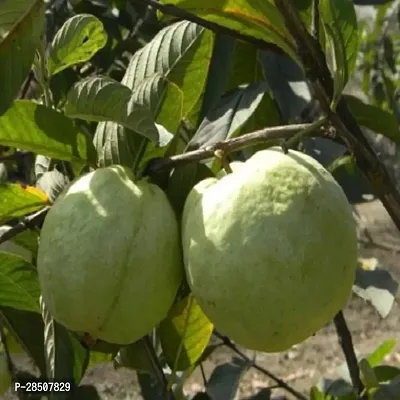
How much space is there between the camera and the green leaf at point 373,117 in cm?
113

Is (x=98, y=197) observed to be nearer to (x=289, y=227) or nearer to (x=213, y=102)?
(x=289, y=227)

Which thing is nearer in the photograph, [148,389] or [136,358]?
[136,358]

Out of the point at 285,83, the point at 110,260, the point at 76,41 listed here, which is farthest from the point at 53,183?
the point at 285,83

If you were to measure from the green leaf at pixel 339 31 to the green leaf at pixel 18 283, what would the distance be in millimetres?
497

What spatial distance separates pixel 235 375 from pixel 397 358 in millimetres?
3009

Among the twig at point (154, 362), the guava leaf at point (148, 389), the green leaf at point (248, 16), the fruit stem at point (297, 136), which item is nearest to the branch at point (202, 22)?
the green leaf at point (248, 16)

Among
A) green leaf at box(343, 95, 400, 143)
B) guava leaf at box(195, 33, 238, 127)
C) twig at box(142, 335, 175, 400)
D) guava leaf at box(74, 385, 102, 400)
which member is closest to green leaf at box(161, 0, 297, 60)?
guava leaf at box(195, 33, 238, 127)

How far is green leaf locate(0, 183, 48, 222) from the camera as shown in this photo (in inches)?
37.2

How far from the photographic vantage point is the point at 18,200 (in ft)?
3.15

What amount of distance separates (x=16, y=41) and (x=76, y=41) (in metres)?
0.25

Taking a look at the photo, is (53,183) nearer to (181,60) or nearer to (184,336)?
(181,60)

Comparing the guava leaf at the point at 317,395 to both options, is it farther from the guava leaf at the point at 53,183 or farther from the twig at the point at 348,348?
the guava leaf at the point at 53,183

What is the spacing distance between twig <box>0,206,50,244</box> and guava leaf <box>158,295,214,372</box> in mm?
251

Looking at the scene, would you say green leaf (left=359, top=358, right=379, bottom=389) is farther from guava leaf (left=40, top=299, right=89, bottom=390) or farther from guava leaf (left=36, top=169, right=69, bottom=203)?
guava leaf (left=36, top=169, right=69, bottom=203)
